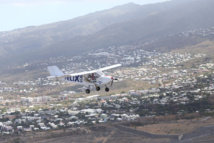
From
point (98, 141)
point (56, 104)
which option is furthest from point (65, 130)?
point (56, 104)

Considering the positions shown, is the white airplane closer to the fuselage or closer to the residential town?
the fuselage

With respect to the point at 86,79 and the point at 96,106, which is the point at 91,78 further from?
the point at 96,106

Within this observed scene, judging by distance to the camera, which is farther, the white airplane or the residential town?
the residential town

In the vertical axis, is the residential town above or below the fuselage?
below

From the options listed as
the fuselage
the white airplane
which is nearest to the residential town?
the fuselage

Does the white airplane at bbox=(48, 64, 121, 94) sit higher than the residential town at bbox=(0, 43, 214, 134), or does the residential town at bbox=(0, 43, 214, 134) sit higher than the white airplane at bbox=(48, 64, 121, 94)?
the white airplane at bbox=(48, 64, 121, 94)

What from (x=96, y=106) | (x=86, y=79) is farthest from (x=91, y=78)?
(x=96, y=106)

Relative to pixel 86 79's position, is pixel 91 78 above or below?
above

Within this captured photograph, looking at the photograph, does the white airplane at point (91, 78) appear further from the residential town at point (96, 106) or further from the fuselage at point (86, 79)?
the residential town at point (96, 106)

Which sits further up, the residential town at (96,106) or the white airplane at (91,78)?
the white airplane at (91,78)

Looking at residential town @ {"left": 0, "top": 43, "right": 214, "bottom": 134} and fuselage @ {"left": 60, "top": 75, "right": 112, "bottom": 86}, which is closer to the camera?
fuselage @ {"left": 60, "top": 75, "right": 112, "bottom": 86}

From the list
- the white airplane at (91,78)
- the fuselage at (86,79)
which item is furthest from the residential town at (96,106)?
the white airplane at (91,78)

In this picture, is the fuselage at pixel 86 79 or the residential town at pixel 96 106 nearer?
the fuselage at pixel 86 79
